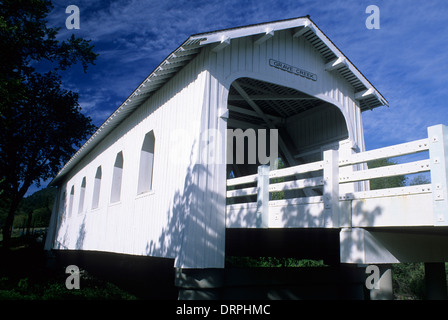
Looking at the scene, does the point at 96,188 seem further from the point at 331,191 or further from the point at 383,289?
the point at 383,289

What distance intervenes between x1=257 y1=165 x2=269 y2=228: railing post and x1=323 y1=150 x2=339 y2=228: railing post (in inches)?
48.9

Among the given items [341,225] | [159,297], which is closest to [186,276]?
[341,225]

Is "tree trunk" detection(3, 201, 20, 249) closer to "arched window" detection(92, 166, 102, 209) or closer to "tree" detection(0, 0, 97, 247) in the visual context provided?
"tree" detection(0, 0, 97, 247)

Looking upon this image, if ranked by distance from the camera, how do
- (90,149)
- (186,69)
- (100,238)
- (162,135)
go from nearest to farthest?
1. (186,69)
2. (162,135)
3. (100,238)
4. (90,149)

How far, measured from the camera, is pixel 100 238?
12.1 m

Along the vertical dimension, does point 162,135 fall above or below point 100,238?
above

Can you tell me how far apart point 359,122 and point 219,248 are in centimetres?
562

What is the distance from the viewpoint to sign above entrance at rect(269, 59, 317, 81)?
27.7ft

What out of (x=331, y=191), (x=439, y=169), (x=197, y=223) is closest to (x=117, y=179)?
(x=197, y=223)

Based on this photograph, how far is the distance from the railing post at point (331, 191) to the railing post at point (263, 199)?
4.07 ft

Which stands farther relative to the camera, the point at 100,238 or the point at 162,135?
the point at 100,238

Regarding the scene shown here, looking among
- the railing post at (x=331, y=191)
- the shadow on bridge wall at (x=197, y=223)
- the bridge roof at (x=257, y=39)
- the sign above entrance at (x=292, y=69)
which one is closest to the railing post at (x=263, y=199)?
the shadow on bridge wall at (x=197, y=223)

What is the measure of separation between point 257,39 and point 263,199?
3.65 m
